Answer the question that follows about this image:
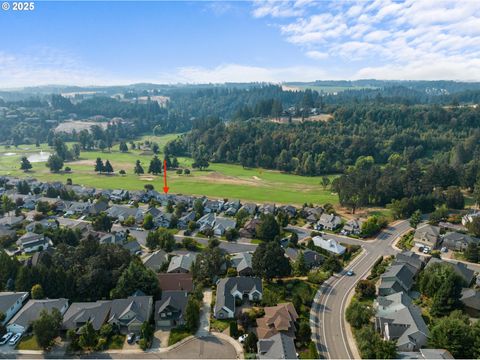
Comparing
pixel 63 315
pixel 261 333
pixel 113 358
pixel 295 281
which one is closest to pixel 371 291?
pixel 295 281

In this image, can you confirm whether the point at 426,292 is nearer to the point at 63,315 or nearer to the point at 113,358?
the point at 113,358

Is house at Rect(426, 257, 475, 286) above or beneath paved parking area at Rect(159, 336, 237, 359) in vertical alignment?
above

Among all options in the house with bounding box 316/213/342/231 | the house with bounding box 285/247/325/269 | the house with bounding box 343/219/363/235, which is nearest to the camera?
the house with bounding box 285/247/325/269

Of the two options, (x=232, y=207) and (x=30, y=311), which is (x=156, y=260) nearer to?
(x=30, y=311)

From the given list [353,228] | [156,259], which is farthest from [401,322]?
[156,259]

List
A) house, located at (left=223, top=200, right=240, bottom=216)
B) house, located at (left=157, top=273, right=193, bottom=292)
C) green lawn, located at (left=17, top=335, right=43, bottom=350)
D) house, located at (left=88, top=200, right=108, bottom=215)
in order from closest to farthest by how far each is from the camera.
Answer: green lawn, located at (left=17, top=335, right=43, bottom=350)
house, located at (left=157, top=273, right=193, bottom=292)
house, located at (left=88, top=200, right=108, bottom=215)
house, located at (left=223, top=200, right=240, bottom=216)

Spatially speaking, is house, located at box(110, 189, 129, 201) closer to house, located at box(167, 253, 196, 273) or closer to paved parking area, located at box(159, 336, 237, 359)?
house, located at box(167, 253, 196, 273)

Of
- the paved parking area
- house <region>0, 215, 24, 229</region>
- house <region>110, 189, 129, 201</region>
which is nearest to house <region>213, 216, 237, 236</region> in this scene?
the paved parking area
